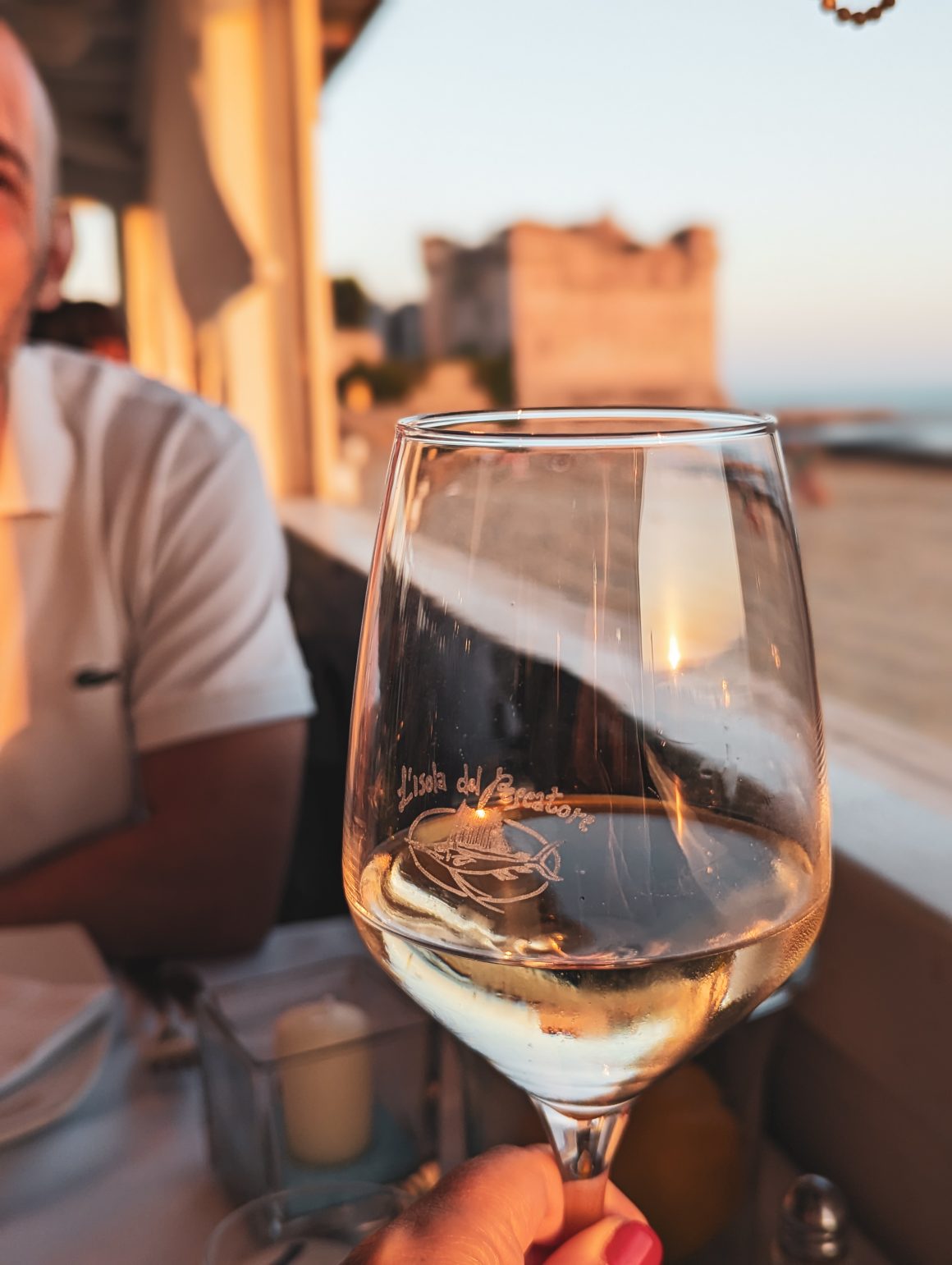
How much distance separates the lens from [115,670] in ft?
4.22

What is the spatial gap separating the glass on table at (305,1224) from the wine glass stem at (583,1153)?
187mm

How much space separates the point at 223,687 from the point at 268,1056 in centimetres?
73

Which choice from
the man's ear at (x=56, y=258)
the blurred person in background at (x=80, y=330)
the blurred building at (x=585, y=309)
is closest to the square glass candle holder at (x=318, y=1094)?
the man's ear at (x=56, y=258)

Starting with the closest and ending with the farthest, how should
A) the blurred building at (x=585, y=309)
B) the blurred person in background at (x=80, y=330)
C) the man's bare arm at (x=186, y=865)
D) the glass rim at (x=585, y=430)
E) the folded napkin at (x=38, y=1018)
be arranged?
the glass rim at (x=585, y=430)
the folded napkin at (x=38, y=1018)
the man's bare arm at (x=186, y=865)
the blurred person in background at (x=80, y=330)
the blurred building at (x=585, y=309)

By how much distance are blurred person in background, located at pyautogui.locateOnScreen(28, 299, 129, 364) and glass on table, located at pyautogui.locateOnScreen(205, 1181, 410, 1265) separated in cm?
326

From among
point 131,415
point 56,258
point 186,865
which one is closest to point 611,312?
point 56,258

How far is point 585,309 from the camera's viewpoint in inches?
766

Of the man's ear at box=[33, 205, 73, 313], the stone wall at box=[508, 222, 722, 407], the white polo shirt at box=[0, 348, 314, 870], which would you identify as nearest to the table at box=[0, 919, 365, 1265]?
the white polo shirt at box=[0, 348, 314, 870]

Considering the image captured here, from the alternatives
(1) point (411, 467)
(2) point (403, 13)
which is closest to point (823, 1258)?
(1) point (411, 467)

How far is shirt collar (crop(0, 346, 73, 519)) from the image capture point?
1.26 meters

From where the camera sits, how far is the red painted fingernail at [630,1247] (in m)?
0.35

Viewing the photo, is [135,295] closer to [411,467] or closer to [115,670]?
[115,670]

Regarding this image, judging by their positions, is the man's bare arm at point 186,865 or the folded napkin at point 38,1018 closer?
the folded napkin at point 38,1018

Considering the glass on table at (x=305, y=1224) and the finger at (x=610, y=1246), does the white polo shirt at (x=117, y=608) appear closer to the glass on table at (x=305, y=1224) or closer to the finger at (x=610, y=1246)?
the glass on table at (x=305, y=1224)
